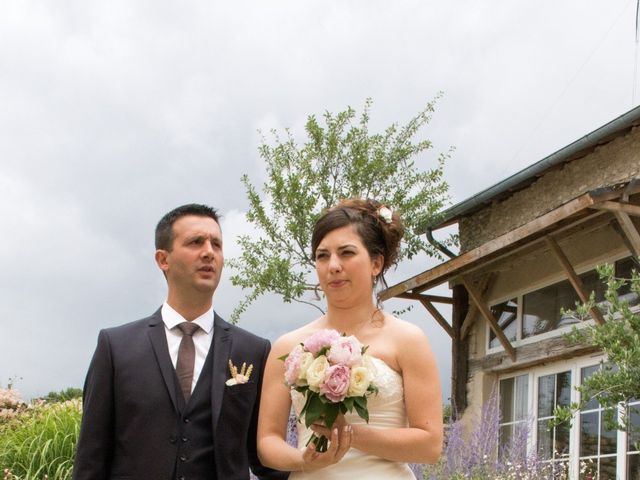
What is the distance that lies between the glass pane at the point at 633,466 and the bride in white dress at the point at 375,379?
25.1ft

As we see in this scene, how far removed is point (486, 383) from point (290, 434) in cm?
707

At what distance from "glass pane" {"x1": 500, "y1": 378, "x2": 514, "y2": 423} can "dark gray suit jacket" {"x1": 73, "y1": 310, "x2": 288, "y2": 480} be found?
392 inches

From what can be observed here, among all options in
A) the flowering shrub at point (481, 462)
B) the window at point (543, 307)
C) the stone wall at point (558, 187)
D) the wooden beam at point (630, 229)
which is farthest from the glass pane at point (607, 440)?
the flowering shrub at point (481, 462)

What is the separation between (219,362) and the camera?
11.6 ft

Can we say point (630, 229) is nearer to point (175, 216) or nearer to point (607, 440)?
point (607, 440)

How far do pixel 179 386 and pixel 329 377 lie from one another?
696 millimetres

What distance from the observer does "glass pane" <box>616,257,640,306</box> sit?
10.5 meters

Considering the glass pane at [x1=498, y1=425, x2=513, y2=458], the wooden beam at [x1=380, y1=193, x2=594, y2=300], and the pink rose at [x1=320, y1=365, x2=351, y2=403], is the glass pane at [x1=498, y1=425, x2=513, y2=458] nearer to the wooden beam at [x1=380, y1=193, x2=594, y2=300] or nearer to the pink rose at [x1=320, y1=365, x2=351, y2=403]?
the wooden beam at [x1=380, y1=193, x2=594, y2=300]

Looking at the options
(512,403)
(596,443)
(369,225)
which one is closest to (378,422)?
(369,225)

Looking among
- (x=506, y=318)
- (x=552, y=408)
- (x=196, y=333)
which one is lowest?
(x=196, y=333)

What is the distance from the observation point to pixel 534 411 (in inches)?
481

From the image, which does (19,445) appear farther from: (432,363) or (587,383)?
(432,363)

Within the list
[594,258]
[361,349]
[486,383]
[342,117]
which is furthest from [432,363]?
[342,117]

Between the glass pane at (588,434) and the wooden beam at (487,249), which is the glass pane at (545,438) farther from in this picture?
the wooden beam at (487,249)
